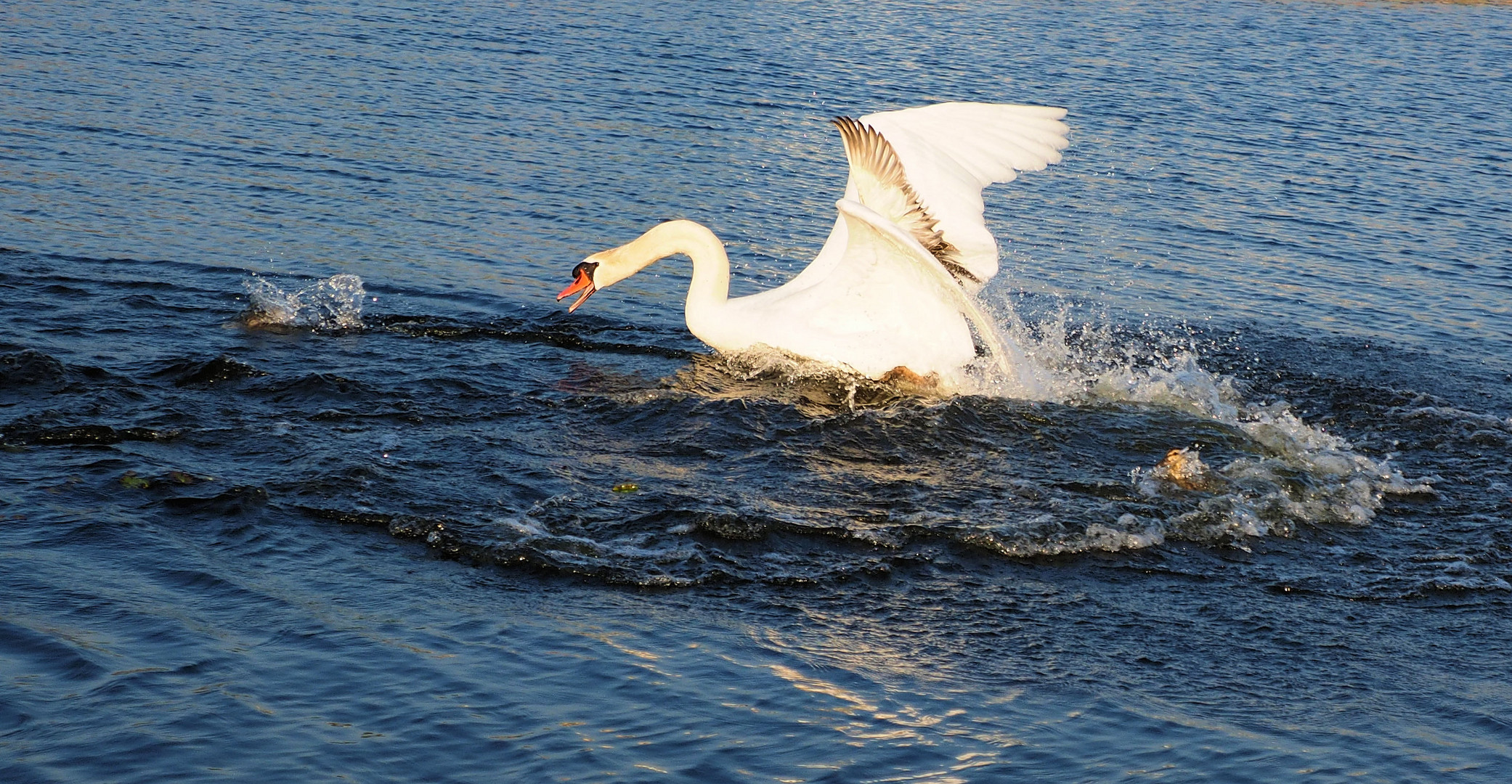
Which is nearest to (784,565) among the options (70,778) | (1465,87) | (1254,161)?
(70,778)

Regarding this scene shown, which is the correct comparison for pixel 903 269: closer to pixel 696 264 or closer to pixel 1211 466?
pixel 696 264

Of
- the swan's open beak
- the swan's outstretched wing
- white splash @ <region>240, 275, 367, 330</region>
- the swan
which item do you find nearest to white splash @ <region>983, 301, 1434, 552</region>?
the swan

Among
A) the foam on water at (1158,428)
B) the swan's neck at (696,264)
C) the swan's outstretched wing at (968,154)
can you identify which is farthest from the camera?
the swan's neck at (696,264)

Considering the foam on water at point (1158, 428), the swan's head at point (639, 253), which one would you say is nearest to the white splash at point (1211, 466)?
the foam on water at point (1158, 428)

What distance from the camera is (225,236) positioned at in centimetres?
1005

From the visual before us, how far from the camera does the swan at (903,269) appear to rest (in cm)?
782

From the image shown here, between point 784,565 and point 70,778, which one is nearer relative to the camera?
point 70,778

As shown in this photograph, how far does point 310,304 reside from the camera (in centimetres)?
865

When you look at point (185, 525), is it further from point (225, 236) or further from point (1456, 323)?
point (1456, 323)

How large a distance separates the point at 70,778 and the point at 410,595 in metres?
1.43

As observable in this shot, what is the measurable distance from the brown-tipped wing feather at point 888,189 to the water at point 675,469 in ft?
2.75

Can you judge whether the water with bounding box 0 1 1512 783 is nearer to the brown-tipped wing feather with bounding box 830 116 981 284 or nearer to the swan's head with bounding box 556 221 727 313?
the swan's head with bounding box 556 221 727 313

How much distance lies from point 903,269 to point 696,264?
1.38 metres

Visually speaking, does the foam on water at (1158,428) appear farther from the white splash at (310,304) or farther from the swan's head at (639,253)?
the white splash at (310,304)
